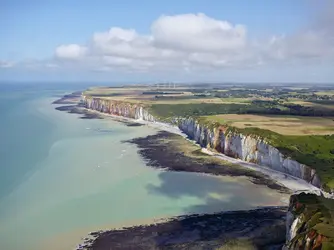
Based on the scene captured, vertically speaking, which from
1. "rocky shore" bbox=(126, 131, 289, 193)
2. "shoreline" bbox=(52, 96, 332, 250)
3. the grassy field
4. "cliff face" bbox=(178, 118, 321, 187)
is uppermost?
the grassy field

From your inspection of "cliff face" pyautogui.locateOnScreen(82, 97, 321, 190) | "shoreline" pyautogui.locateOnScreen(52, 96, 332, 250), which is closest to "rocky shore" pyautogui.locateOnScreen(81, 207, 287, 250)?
"shoreline" pyautogui.locateOnScreen(52, 96, 332, 250)

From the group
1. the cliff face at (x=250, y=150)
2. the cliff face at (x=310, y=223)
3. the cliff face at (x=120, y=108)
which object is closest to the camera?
the cliff face at (x=310, y=223)

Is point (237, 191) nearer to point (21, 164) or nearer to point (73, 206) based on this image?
point (73, 206)

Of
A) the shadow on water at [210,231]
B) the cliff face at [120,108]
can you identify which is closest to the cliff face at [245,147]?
the shadow on water at [210,231]

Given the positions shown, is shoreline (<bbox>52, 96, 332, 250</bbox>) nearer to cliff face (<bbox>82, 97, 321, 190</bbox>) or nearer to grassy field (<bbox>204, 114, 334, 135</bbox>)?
cliff face (<bbox>82, 97, 321, 190</bbox>)

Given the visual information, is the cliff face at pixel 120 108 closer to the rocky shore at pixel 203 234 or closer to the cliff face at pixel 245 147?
the cliff face at pixel 245 147

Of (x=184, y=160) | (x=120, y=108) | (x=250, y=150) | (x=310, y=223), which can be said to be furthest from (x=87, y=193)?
(x=120, y=108)
